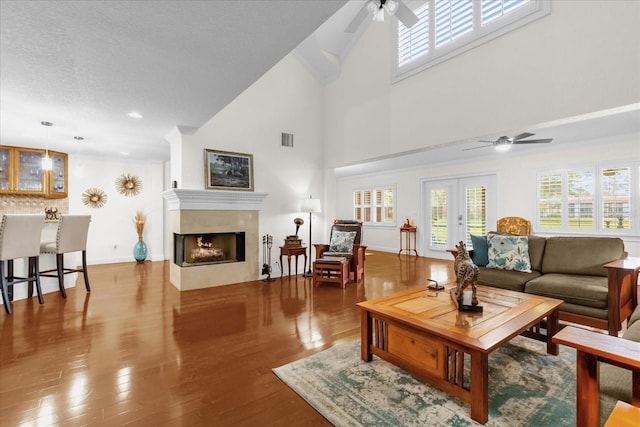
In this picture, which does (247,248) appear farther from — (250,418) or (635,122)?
(635,122)

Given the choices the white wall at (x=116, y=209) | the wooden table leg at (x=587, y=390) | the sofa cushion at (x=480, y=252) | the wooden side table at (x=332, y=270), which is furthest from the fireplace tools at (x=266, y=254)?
the wooden table leg at (x=587, y=390)

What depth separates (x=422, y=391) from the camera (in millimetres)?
1888

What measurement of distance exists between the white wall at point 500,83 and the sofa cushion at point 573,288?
1.71 m

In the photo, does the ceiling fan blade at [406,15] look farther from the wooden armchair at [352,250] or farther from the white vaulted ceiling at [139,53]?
the wooden armchair at [352,250]

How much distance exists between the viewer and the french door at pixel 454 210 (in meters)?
6.97

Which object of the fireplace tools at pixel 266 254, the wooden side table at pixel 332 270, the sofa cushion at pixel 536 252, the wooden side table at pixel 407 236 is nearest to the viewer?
the sofa cushion at pixel 536 252

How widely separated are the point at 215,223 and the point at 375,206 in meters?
5.59

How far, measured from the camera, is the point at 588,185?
5.68 m

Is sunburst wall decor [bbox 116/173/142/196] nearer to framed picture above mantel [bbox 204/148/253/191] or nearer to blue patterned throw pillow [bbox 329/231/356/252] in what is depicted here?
framed picture above mantel [bbox 204/148/253/191]

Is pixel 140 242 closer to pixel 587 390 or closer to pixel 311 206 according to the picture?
pixel 311 206

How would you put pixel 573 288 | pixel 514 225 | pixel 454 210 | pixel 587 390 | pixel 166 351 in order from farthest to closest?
pixel 454 210
pixel 514 225
pixel 573 288
pixel 166 351
pixel 587 390

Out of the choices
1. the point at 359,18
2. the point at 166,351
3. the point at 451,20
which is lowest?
the point at 166,351

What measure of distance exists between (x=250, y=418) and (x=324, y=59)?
5.82 meters

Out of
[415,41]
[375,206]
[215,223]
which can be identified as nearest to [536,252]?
[415,41]
